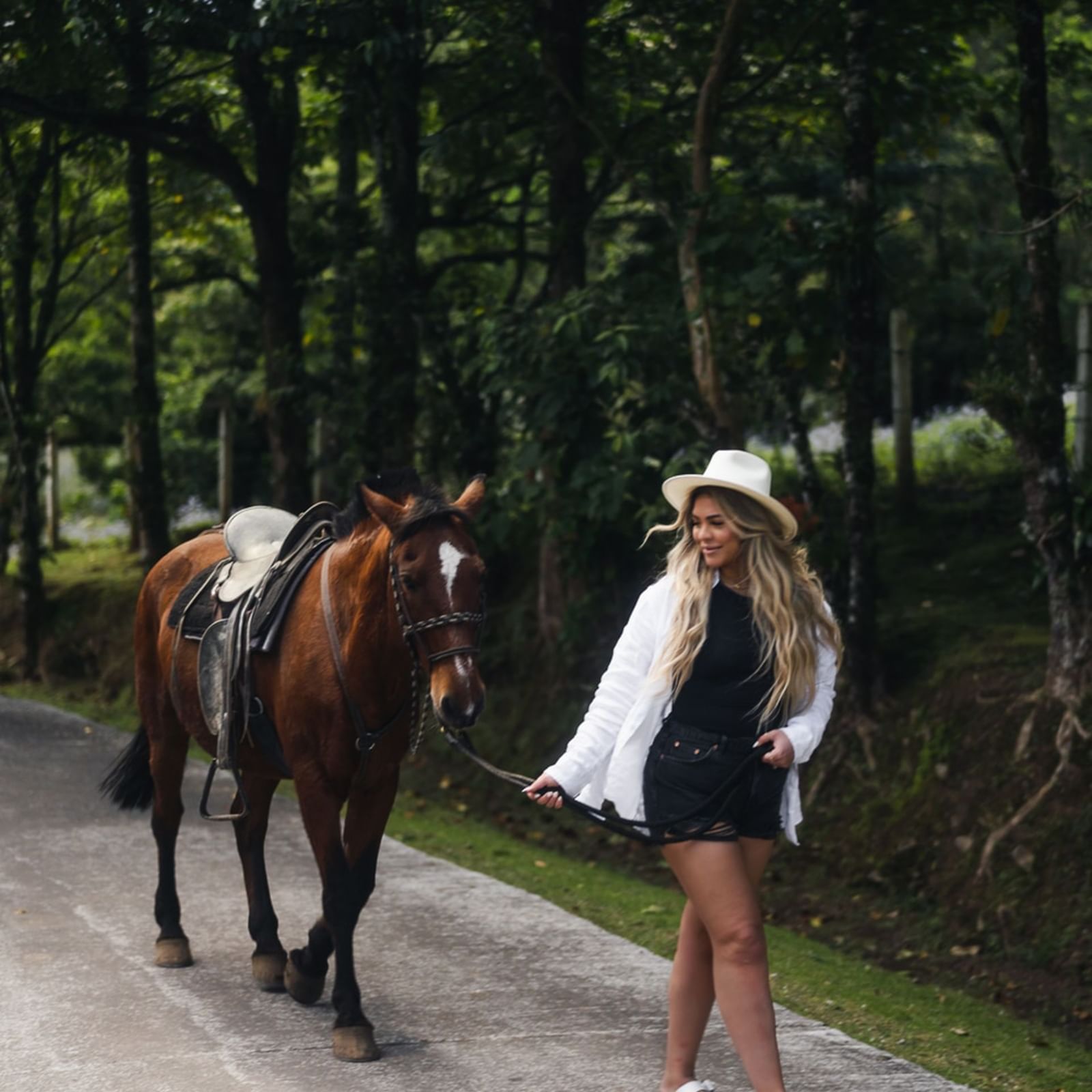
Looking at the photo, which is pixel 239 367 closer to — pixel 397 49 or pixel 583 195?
pixel 583 195

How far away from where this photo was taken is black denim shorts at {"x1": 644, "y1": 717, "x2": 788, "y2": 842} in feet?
15.2

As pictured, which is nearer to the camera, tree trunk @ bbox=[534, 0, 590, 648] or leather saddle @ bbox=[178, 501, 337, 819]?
leather saddle @ bbox=[178, 501, 337, 819]

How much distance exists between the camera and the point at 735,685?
184 inches

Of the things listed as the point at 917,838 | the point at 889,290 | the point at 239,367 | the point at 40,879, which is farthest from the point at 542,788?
the point at 239,367

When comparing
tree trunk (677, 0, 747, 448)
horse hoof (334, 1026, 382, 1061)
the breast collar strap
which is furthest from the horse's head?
tree trunk (677, 0, 747, 448)

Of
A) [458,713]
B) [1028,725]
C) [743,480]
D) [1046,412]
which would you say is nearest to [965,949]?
[1028,725]

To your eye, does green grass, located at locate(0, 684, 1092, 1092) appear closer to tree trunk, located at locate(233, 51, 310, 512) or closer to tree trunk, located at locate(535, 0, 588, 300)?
tree trunk, located at locate(233, 51, 310, 512)

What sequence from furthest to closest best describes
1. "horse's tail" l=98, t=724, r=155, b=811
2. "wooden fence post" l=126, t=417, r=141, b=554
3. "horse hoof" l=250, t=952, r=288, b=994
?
"wooden fence post" l=126, t=417, r=141, b=554, "horse's tail" l=98, t=724, r=155, b=811, "horse hoof" l=250, t=952, r=288, b=994

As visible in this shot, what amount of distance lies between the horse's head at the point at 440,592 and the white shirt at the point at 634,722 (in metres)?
0.61

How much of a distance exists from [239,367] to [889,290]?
1280cm

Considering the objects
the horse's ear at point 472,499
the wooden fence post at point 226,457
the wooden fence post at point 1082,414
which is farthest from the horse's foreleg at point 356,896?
the wooden fence post at point 226,457

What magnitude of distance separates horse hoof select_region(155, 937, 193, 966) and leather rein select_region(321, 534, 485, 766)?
1.41 meters

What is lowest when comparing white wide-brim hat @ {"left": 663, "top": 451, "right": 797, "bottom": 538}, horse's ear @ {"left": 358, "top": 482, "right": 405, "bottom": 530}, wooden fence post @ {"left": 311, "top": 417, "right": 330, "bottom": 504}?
horse's ear @ {"left": 358, "top": 482, "right": 405, "bottom": 530}

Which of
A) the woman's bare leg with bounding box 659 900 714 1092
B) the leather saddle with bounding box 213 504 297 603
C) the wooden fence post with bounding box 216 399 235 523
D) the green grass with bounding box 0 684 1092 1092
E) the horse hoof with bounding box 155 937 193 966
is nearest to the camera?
the woman's bare leg with bounding box 659 900 714 1092
